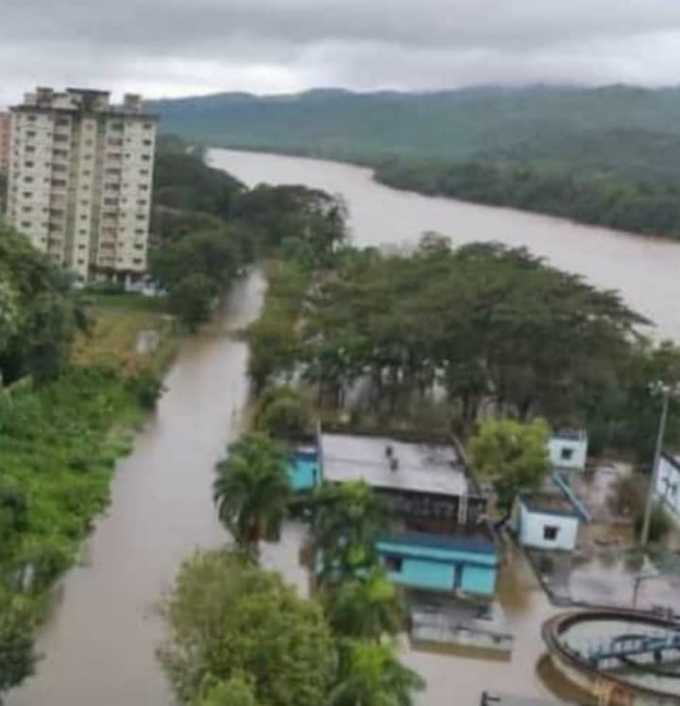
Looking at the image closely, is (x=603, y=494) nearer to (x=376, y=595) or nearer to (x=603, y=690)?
(x=603, y=690)

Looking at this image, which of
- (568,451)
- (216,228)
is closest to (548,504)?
(568,451)

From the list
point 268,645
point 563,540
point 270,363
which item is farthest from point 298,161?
point 268,645

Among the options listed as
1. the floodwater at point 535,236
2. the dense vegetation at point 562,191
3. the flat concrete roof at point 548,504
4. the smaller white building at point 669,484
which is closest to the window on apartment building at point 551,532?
the flat concrete roof at point 548,504

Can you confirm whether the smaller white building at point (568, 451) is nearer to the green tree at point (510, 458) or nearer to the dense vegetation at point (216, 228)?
the green tree at point (510, 458)

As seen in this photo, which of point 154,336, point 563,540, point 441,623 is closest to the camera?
point 441,623

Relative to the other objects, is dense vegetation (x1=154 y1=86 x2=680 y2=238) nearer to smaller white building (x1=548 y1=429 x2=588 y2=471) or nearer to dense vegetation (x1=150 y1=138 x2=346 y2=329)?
dense vegetation (x1=150 y1=138 x2=346 y2=329)

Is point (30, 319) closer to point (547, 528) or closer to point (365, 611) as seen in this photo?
point (547, 528)
